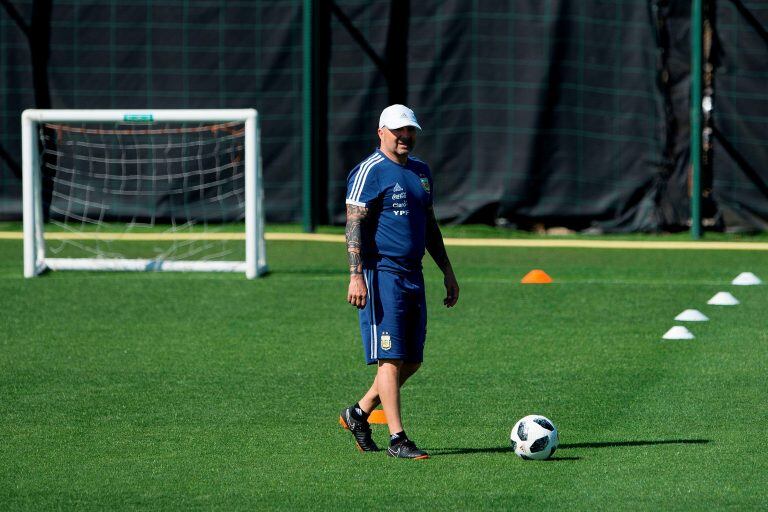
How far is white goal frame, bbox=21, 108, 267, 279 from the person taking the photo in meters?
14.3

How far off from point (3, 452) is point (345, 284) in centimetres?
650

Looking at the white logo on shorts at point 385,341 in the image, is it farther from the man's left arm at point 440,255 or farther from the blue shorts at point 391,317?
the man's left arm at point 440,255

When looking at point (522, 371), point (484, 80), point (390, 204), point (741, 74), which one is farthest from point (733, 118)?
point (390, 204)

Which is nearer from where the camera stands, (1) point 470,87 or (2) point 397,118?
(2) point 397,118

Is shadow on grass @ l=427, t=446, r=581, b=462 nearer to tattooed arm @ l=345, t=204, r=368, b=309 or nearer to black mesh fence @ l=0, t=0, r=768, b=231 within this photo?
tattooed arm @ l=345, t=204, r=368, b=309

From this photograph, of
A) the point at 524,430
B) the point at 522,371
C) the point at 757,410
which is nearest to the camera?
the point at 524,430

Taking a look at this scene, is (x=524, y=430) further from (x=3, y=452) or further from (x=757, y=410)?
(x=3, y=452)

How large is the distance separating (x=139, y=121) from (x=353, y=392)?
594cm

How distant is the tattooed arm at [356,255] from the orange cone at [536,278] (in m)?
6.58

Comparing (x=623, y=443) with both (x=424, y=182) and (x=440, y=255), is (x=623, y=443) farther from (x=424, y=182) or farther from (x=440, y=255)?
(x=424, y=182)

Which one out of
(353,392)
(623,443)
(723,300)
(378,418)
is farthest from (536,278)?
(623,443)

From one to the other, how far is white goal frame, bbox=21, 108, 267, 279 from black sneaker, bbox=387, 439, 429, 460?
6973 millimetres

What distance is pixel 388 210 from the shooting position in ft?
24.8

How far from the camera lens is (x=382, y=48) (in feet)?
59.8
